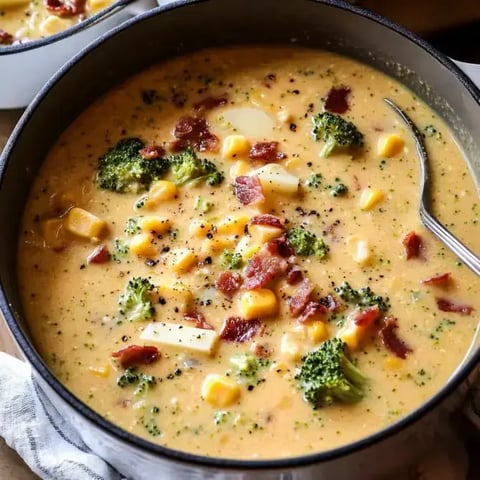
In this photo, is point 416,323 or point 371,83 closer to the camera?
point 416,323

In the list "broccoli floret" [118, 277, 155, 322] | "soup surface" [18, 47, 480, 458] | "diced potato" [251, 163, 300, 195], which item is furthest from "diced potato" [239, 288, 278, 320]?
"diced potato" [251, 163, 300, 195]

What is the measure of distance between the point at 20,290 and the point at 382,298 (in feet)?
3.51

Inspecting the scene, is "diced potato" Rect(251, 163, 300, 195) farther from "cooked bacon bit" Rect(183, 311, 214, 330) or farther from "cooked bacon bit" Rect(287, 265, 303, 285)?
"cooked bacon bit" Rect(183, 311, 214, 330)

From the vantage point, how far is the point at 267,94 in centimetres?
315

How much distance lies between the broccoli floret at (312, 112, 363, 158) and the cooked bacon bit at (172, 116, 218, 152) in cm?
34

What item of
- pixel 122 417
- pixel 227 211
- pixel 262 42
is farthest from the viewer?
pixel 262 42

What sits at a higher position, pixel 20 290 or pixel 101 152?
pixel 101 152

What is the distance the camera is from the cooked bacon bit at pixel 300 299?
→ 8.57ft

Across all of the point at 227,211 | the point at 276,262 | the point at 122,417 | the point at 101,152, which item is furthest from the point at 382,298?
the point at 101,152

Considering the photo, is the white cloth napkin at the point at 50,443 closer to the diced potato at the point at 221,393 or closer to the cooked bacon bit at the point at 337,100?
the diced potato at the point at 221,393

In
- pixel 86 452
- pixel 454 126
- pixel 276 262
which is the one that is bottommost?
pixel 86 452

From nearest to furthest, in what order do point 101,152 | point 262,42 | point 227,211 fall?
point 227,211
point 101,152
point 262,42

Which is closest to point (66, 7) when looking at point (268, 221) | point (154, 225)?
point (154, 225)

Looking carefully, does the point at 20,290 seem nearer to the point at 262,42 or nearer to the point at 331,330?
the point at 331,330
